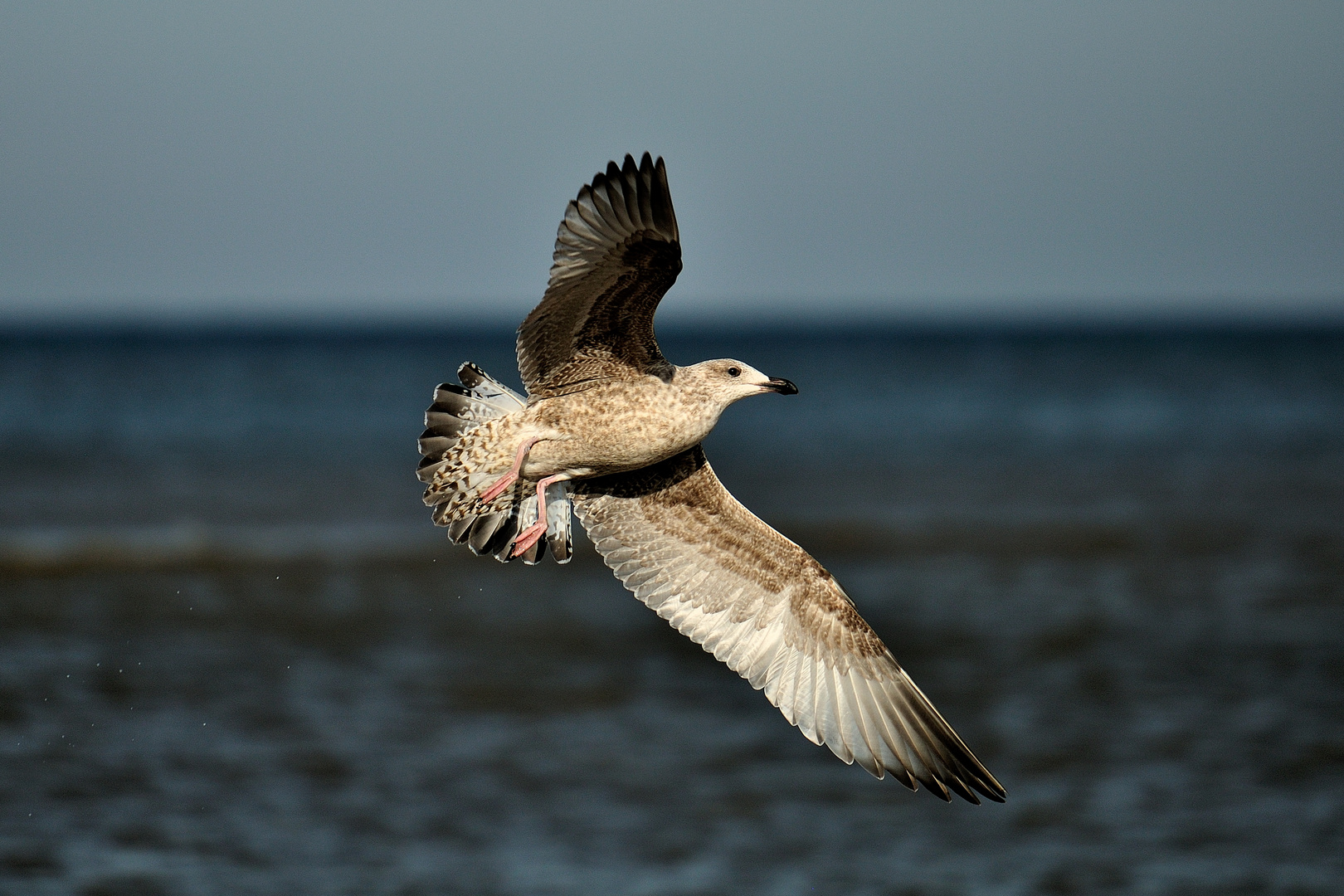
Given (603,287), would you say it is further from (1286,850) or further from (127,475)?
(127,475)

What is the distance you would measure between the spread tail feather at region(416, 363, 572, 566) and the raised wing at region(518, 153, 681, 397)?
1.04 feet

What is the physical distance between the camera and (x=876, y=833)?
→ 9086 mm

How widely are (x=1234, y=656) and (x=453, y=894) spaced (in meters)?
7.22

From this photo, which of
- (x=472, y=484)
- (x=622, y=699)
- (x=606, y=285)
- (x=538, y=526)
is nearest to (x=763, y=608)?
(x=538, y=526)

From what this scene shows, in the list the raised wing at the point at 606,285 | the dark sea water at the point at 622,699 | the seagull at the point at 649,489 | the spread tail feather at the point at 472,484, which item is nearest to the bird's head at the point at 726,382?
the seagull at the point at 649,489

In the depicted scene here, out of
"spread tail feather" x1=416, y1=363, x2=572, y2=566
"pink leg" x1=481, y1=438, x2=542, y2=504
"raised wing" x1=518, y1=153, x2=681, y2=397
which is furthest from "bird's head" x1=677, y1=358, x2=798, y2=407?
"spread tail feather" x1=416, y1=363, x2=572, y2=566

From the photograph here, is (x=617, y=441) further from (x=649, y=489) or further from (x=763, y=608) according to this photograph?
(x=763, y=608)

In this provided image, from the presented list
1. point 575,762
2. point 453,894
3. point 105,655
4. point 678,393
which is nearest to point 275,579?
point 105,655

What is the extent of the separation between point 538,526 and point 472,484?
33 centimetres

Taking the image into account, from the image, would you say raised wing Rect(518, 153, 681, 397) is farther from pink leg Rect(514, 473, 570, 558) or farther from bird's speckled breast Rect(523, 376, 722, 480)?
pink leg Rect(514, 473, 570, 558)

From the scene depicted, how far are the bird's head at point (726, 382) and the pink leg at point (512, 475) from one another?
2.24 ft

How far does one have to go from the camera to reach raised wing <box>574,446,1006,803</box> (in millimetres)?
6484

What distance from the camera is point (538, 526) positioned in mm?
6223

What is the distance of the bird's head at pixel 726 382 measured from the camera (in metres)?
5.84
